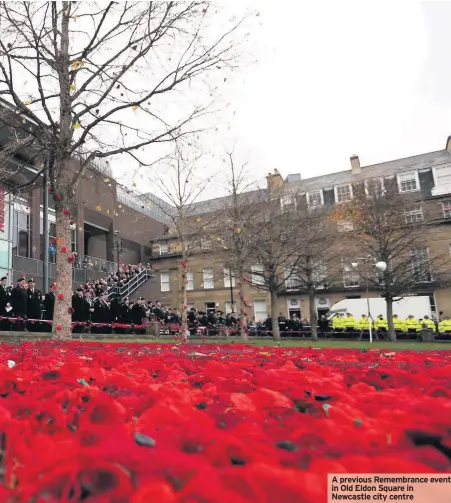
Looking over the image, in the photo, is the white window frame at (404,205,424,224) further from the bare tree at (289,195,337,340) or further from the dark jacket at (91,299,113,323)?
the dark jacket at (91,299,113,323)

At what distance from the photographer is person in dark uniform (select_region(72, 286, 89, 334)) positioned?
1615 centimetres

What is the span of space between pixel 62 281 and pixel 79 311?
779 centimetres

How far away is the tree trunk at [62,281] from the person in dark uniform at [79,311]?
24.2 ft

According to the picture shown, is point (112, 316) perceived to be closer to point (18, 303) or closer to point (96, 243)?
point (18, 303)

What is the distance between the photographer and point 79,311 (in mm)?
16359

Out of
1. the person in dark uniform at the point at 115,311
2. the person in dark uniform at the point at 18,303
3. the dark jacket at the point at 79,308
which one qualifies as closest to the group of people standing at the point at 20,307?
the person in dark uniform at the point at 18,303

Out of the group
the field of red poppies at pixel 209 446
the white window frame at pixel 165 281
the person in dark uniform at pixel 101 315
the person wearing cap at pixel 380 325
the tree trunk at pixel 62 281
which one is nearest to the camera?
the field of red poppies at pixel 209 446

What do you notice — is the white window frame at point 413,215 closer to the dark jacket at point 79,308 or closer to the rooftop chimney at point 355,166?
the rooftop chimney at point 355,166

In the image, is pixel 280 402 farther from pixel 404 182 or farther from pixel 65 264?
pixel 404 182

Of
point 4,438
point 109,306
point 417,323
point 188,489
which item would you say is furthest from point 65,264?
point 417,323

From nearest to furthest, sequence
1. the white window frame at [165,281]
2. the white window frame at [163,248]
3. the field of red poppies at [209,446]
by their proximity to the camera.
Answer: the field of red poppies at [209,446], the white window frame at [165,281], the white window frame at [163,248]

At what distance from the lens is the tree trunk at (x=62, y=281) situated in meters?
8.88

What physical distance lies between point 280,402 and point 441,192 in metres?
41.9

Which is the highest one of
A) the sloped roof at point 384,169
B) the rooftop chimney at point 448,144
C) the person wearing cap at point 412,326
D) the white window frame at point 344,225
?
the rooftop chimney at point 448,144
